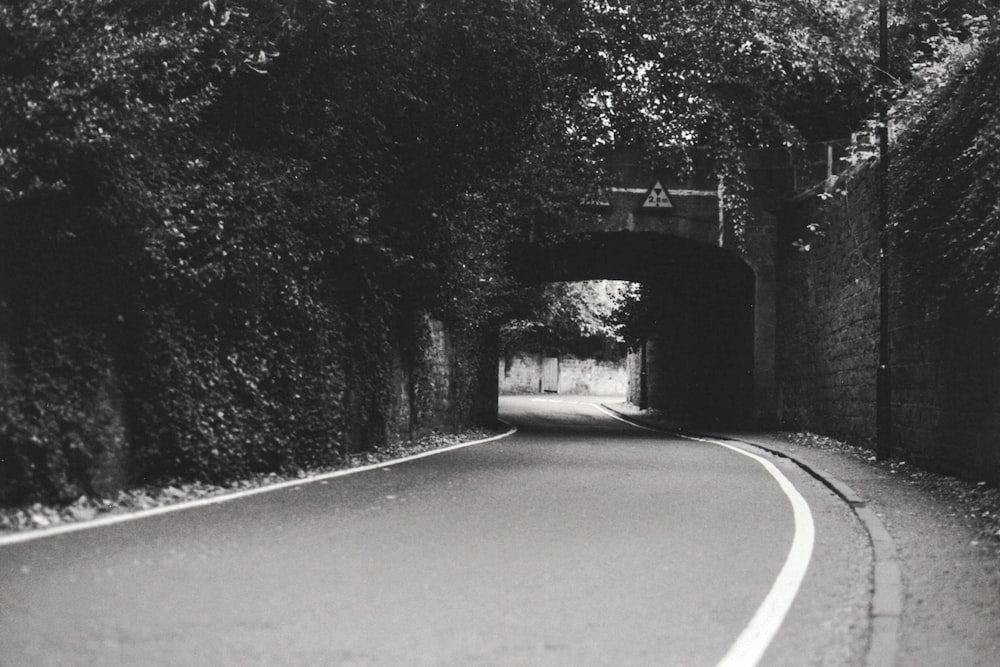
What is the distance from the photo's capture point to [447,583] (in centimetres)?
610

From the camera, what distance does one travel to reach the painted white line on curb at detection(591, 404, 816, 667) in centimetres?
487

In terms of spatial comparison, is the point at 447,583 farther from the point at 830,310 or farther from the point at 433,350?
the point at 830,310

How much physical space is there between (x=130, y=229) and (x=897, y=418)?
34.8 ft

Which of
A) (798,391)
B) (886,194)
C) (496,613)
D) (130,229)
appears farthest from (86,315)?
(798,391)

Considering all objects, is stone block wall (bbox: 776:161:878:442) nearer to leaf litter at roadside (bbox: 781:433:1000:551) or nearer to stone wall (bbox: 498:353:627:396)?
leaf litter at roadside (bbox: 781:433:1000:551)

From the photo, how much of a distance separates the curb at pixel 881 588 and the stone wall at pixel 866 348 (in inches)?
74.9

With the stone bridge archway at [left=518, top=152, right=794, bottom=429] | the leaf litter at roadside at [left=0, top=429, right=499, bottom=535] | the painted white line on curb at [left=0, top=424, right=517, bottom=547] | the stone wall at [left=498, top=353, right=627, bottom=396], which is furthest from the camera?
the stone wall at [left=498, top=353, right=627, bottom=396]

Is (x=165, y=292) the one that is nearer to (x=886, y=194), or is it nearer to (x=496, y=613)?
(x=496, y=613)

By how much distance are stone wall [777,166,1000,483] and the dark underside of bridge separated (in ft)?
5.92

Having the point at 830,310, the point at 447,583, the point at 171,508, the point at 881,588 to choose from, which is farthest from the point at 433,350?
the point at 881,588

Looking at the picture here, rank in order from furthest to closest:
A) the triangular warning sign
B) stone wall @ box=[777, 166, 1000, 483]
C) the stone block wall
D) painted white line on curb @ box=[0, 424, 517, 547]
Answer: the triangular warning sign, the stone block wall, stone wall @ box=[777, 166, 1000, 483], painted white line on curb @ box=[0, 424, 517, 547]

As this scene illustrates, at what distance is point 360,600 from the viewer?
18.4ft

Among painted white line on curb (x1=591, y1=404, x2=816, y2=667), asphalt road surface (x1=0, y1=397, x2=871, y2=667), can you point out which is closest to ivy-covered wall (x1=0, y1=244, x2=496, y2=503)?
asphalt road surface (x1=0, y1=397, x2=871, y2=667)

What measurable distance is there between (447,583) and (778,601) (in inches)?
72.4
